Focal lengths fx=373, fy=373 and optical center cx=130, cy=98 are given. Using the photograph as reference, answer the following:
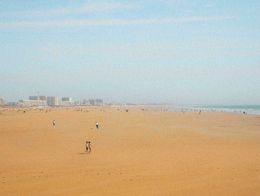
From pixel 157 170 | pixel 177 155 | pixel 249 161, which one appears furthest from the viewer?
pixel 177 155

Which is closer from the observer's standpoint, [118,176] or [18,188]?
[18,188]

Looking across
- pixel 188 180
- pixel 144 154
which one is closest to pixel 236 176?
pixel 188 180

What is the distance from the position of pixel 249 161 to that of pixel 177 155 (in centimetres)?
387

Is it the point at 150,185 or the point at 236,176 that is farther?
the point at 236,176

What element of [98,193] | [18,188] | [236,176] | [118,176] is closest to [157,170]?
[118,176]

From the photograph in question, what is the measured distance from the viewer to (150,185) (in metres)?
12.4

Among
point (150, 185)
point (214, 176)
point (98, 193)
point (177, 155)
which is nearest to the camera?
point (98, 193)

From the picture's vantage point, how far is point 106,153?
20.8 metres

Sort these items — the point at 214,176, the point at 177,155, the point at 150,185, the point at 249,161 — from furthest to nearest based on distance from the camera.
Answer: the point at 177,155 < the point at 249,161 < the point at 214,176 < the point at 150,185

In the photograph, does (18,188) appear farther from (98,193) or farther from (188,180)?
(188,180)

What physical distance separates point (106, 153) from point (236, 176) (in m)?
8.72

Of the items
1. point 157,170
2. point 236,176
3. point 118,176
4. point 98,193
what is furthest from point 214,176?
point 98,193

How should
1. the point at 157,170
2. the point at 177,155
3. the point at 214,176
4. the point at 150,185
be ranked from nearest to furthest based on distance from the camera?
1. the point at 150,185
2. the point at 214,176
3. the point at 157,170
4. the point at 177,155

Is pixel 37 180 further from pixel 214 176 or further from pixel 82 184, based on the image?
pixel 214 176
